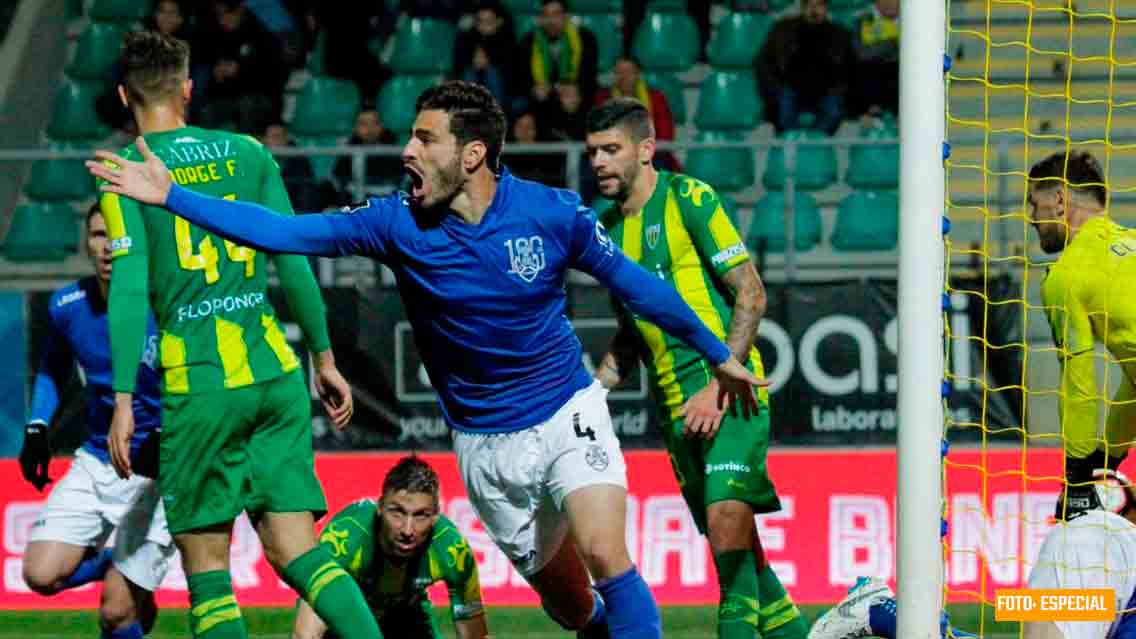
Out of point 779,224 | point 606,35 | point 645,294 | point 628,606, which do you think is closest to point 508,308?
point 645,294

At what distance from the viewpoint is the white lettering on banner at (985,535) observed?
397 inches

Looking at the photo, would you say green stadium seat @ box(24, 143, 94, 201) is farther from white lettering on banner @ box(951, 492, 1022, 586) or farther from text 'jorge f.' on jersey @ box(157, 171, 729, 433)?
text 'jorge f.' on jersey @ box(157, 171, 729, 433)

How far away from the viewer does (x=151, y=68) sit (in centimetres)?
616

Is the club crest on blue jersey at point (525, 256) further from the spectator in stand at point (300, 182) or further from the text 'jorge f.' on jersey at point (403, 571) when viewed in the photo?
the spectator in stand at point (300, 182)

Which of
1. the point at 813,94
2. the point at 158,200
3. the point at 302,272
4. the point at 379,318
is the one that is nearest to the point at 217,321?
the point at 302,272

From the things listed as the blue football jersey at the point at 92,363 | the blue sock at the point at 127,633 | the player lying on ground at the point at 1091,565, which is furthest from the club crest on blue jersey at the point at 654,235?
the blue sock at the point at 127,633

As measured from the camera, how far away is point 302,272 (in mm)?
6504

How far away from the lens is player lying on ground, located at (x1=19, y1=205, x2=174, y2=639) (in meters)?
7.45

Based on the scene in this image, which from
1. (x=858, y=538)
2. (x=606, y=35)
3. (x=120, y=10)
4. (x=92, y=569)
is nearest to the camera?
(x=92, y=569)

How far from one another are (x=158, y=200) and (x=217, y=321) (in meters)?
0.91

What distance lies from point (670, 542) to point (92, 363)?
3.75 metres

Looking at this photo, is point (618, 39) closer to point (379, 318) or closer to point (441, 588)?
point (379, 318)

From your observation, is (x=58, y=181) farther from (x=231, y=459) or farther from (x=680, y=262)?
(x=231, y=459)

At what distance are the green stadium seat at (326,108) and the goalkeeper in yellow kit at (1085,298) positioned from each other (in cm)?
813
